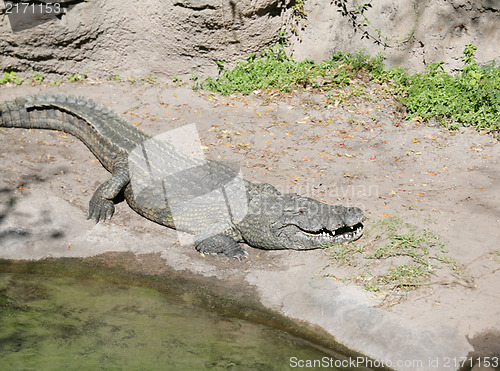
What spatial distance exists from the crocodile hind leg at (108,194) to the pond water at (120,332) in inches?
40.7

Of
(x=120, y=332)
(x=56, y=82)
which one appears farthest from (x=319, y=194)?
(x=56, y=82)

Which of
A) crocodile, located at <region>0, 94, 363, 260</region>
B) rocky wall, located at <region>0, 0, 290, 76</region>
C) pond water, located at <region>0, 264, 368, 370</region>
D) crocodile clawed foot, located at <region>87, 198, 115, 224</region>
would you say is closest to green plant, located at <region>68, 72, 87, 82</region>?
rocky wall, located at <region>0, 0, 290, 76</region>

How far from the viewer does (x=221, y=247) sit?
5.93 metres

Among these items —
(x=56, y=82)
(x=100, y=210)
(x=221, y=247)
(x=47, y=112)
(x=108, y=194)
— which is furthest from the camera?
(x=56, y=82)

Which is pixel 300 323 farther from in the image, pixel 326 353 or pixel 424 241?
pixel 424 241

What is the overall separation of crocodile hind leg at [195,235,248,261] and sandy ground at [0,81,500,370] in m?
0.11

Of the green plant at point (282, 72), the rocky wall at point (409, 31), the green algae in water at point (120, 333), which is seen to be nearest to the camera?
the green algae in water at point (120, 333)

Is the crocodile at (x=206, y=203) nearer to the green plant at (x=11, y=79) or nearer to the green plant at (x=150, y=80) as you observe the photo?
the green plant at (x=150, y=80)

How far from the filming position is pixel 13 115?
25.6 ft

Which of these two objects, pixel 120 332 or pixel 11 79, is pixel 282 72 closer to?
pixel 11 79

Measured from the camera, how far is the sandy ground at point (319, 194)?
4.67m

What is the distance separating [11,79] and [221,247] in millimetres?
5352

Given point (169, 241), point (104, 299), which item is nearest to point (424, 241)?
point (169, 241)

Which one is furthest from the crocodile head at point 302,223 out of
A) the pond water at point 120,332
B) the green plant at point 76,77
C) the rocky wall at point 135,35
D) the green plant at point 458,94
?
the green plant at point 76,77
